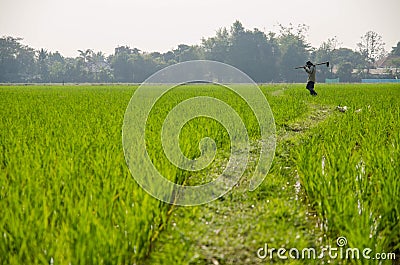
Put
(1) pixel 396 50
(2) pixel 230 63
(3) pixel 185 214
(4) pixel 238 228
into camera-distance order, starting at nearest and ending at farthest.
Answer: (4) pixel 238 228, (3) pixel 185 214, (2) pixel 230 63, (1) pixel 396 50

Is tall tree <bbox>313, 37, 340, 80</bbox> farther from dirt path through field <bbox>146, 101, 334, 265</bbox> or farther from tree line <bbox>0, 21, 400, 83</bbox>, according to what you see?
dirt path through field <bbox>146, 101, 334, 265</bbox>

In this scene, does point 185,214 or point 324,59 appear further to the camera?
point 324,59

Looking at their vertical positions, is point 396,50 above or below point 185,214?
above

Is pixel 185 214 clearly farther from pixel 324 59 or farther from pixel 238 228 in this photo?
pixel 324 59

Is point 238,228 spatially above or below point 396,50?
below

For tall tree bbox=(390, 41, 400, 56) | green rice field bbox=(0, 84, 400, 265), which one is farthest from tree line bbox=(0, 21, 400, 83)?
green rice field bbox=(0, 84, 400, 265)

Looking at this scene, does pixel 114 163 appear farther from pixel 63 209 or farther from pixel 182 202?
pixel 63 209

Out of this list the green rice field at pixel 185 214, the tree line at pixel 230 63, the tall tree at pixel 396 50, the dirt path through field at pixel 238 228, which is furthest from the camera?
the tall tree at pixel 396 50

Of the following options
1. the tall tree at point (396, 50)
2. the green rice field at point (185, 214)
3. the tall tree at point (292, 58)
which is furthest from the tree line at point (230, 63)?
the green rice field at point (185, 214)

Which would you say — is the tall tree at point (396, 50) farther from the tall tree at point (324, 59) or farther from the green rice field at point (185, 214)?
the green rice field at point (185, 214)

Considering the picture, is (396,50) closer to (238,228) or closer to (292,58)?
(292,58)

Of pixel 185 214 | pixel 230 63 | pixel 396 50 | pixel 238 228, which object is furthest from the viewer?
pixel 396 50

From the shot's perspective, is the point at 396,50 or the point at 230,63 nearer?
the point at 230,63

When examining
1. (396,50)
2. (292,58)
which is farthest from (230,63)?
(396,50)
